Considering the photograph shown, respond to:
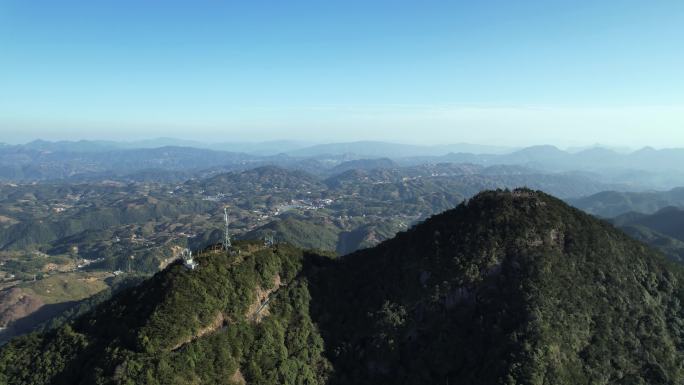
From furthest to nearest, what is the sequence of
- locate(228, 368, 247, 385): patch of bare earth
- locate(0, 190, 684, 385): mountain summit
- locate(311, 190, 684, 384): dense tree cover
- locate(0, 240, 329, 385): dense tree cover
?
1. locate(311, 190, 684, 384): dense tree cover
2. locate(0, 190, 684, 385): mountain summit
3. locate(228, 368, 247, 385): patch of bare earth
4. locate(0, 240, 329, 385): dense tree cover

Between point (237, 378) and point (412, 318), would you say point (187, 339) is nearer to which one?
point (237, 378)

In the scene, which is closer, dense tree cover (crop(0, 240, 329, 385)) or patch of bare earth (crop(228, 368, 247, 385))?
dense tree cover (crop(0, 240, 329, 385))

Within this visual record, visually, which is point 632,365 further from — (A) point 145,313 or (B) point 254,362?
(A) point 145,313

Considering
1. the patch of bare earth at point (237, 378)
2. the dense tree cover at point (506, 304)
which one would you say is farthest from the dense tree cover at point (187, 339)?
the dense tree cover at point (506, 304)

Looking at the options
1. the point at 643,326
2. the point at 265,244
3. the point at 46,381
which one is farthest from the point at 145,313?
the point at 643,326

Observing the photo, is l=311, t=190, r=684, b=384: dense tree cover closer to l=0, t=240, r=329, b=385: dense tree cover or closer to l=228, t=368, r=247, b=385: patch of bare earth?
l=0, t=240, r=329, b=385: dense tree cover

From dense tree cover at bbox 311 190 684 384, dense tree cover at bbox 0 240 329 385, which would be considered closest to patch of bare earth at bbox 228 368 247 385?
dense tree cover at bbox 0 240 329 385

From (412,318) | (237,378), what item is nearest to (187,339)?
(237,378)

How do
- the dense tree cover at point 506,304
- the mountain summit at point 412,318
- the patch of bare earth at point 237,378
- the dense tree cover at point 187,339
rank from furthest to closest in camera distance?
the dense tree cover at point 506,304 < the mountain summit at point 412,318 < the patch of bare earth at point 237,378 < the dense tree cover at point 187,339

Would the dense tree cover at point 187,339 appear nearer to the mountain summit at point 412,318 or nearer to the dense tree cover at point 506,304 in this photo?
the mountain summit at point 412,318

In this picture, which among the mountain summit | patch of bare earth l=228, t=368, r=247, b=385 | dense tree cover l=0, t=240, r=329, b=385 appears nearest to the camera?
dense tree cover l=0, t=240, r=329, b=385
